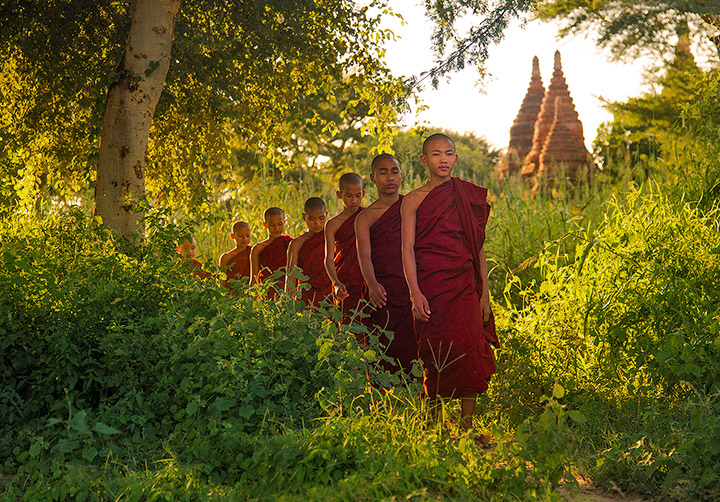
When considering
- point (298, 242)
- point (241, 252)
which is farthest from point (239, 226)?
point (298, 242)

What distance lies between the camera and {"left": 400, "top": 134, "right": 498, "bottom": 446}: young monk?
561 cm

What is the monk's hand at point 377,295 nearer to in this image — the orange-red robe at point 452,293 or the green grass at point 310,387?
the orange-red robe at point 452,293

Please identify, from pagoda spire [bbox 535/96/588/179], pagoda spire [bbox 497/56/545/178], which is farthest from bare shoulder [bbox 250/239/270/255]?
pagoda spire [bbox 497/56/545/178]

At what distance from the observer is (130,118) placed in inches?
282

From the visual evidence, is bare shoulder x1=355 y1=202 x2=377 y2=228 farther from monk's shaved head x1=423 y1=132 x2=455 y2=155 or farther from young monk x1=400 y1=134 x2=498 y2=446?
monk's shaved head x1=423 y1=132 x2=455 y2=155

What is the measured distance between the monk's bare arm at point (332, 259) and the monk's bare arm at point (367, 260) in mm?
333

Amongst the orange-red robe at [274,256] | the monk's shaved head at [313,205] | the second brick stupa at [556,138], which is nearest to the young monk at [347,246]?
the monk's shaved head at [313,205]

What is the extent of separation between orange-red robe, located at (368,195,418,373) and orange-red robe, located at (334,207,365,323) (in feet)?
1.31

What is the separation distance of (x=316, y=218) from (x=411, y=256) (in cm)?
268

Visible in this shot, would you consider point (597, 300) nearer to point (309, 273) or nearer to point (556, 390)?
point (556, 390)

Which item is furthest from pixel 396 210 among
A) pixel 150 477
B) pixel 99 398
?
pixel 150 477

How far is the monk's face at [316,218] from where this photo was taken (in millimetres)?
8203

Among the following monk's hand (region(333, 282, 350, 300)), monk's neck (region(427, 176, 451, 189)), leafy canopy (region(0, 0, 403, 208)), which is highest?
leafy canopy (region(0, 0, 403, 208))

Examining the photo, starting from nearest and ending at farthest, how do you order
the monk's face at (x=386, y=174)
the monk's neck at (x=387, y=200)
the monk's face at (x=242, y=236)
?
the monk's face at (x=386, y=174) → the monk's neck at (x=387, y=200) → the monk's face at (x=242, y=236)
